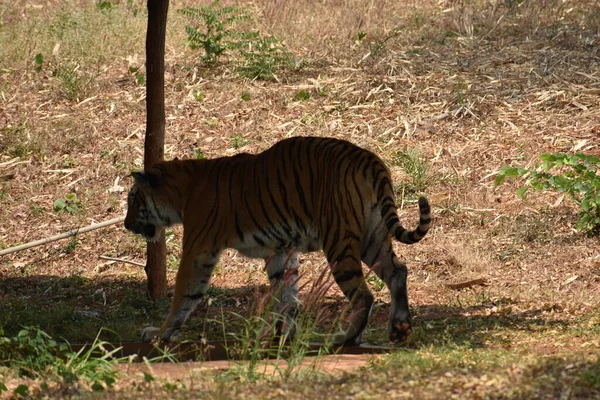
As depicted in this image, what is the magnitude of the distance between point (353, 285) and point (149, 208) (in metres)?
1.93

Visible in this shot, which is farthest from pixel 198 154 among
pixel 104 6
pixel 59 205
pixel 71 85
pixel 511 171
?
pixel 104 6

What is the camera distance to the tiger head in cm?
771

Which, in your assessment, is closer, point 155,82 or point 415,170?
point 155,82

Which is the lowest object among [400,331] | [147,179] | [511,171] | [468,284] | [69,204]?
[69,204]

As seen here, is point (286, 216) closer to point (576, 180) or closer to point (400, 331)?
point (400, 331)

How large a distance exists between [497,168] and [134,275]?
3.95 meters

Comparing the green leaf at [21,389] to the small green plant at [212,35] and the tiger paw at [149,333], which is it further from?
the small green plant at [212,35]

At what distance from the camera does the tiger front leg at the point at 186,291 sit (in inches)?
283

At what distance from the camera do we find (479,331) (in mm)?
7215

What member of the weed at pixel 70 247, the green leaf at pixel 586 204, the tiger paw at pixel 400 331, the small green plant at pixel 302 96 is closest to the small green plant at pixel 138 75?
the small green plant at pixel 302 96

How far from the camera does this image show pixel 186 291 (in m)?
7.21

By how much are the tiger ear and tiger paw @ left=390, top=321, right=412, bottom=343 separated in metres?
2.15

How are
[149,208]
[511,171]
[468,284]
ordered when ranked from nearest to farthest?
[149,208]
[511,171]
[468,284]

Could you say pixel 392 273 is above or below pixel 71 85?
below
